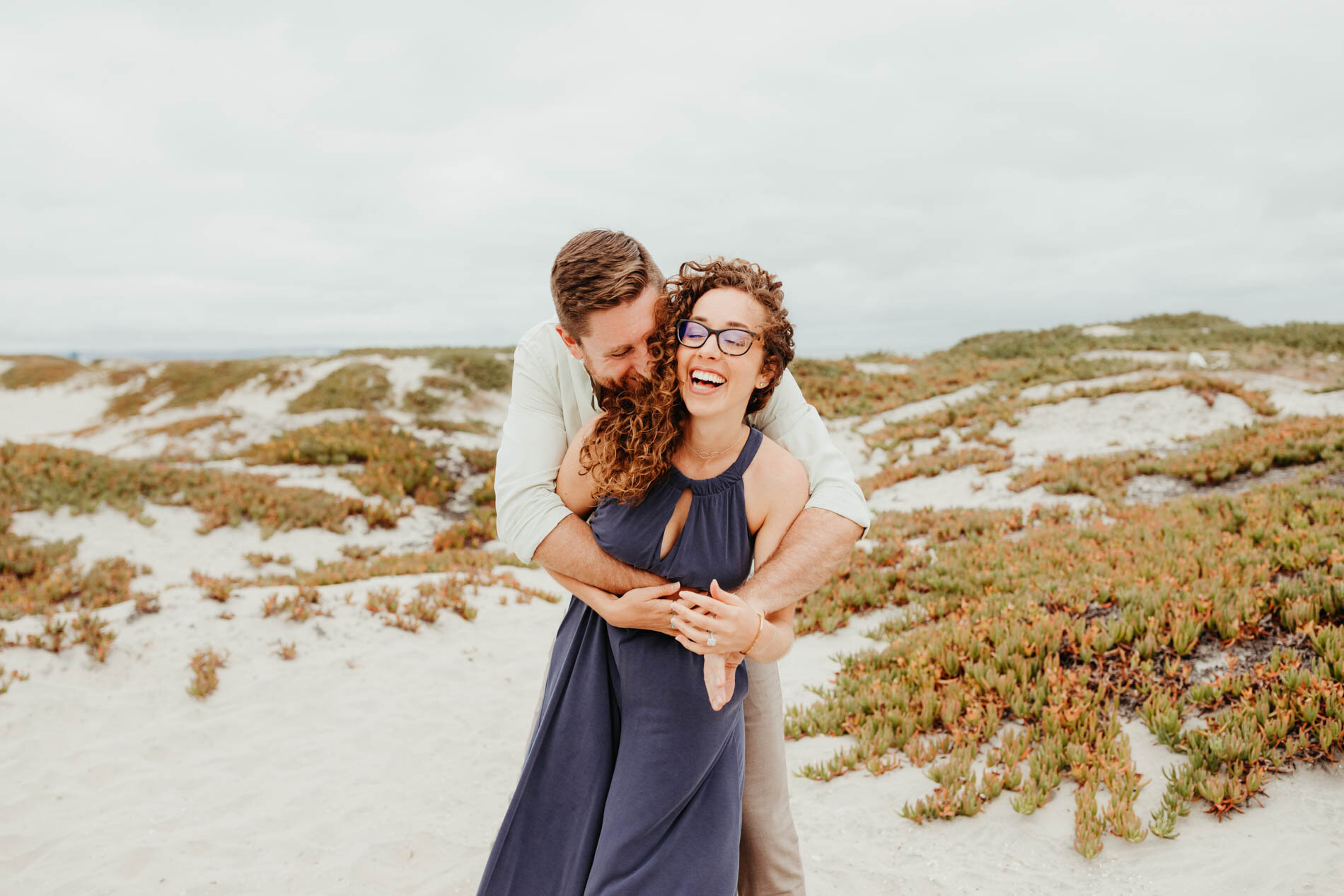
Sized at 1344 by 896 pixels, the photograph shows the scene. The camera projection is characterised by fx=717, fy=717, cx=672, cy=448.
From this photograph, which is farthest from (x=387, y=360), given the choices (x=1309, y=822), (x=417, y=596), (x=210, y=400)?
(x=1309, y=822)

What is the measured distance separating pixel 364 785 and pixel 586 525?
439 cm

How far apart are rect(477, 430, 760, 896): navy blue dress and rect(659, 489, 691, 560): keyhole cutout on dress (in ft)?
0.07

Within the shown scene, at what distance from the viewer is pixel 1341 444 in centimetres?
1080

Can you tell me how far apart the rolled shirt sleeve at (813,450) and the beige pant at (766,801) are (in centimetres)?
80

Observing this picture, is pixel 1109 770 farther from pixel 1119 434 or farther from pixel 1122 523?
pixel 1119 434

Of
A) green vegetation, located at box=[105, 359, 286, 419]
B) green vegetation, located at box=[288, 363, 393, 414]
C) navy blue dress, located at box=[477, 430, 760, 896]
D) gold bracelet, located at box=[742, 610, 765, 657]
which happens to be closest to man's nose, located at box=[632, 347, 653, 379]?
navy blue dress, located at box=[477, 430, 760, 896]

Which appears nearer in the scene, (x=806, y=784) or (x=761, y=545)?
(x=761, y=545)

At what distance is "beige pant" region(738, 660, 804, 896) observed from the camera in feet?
10.2

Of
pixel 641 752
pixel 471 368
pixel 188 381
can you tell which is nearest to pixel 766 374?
pixel 641 752

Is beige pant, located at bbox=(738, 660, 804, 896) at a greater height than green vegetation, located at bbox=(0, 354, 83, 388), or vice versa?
green vegetation, located at bbox=(0, 354, 83, 388)

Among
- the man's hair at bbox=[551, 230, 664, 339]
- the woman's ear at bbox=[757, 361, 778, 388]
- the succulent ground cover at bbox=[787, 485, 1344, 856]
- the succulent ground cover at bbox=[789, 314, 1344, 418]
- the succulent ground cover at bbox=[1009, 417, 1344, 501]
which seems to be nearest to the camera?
the man's hair at bbox=[551, 230, 664, 339]

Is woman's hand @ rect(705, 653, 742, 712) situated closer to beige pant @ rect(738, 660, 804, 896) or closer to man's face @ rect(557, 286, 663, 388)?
beige pant @ rect(738, 660, 804, 896)

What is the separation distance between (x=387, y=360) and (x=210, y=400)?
848 centimetres

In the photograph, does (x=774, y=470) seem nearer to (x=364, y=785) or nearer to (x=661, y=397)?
(x=661, y=397)
